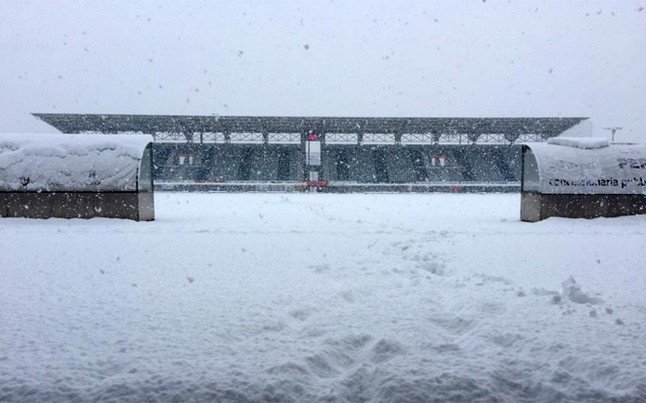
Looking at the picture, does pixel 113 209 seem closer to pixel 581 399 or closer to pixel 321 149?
pixel 581 399

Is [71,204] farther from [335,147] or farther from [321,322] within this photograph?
[335,147]

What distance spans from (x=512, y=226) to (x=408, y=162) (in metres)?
34.4

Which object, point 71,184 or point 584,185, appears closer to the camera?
point 71,184

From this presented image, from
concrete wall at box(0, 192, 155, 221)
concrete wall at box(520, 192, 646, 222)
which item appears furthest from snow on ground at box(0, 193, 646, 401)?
concrete wall at box(520, 192, 646, 222)

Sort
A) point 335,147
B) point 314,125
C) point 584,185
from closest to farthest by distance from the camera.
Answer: point 584,185 < point 314,125 < point 335,147

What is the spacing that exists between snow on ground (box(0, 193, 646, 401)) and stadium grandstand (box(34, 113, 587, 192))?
33295mm

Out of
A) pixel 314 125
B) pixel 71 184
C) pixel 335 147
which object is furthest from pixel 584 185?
pixel 335 147

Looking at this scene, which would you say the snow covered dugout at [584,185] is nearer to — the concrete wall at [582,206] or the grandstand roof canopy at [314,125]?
the concrete wall at [582,206]

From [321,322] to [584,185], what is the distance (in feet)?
43.5

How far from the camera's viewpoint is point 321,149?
43750 mm

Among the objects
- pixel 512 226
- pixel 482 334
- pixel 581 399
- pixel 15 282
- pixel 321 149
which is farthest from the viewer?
pixel 321 149

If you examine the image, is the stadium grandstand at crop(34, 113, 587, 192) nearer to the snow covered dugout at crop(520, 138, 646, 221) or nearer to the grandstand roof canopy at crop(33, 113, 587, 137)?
the grandstand roof canopy at crop(33, 113, 587, 137)

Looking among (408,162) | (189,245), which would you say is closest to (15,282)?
(189,245)

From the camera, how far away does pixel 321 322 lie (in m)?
4.43
